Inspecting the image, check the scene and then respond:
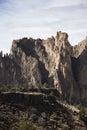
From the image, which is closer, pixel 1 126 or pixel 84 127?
pixel 1 126

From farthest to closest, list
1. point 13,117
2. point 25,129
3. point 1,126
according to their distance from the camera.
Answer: point 13,117 → point 1,126 → point 25,129

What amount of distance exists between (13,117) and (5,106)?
348 inches

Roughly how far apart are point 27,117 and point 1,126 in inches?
687

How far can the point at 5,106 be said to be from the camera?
19888 centimetres

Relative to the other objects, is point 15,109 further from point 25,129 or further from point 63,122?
point 25,129

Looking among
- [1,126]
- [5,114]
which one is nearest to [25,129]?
[1,126]

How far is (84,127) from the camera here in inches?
7840

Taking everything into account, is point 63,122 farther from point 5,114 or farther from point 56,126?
point 5,114

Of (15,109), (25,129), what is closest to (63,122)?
(15,109)

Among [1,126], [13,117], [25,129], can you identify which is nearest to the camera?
[25,129]

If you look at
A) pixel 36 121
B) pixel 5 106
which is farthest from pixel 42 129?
pixel 5 106

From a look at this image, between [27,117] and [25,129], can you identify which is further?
[27,117]

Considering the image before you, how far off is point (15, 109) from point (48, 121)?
14783 millimetres

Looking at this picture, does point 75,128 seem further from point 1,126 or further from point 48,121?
point 1,126
